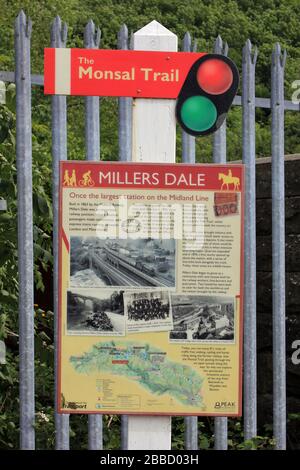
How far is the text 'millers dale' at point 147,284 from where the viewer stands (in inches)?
205

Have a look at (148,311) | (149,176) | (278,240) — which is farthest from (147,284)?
(278,240)

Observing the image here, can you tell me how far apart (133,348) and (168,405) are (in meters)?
0.30

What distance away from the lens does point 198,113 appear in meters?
5.39

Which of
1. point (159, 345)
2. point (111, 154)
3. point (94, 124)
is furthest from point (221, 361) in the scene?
point (111, 154)

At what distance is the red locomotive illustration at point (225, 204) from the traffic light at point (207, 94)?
34 cm

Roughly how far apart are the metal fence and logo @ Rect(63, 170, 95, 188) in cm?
41

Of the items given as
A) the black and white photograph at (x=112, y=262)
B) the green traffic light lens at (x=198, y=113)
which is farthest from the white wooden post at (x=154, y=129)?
the black and white photograph at (x=112, y=262)

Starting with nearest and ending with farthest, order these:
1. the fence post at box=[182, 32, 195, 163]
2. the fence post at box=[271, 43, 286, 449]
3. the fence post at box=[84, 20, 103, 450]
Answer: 1. the fence post at box=[84, 20, 103, 450]
2. the fence post at box=[182, 32, 195, 163]
3. the fence post at box=[271, 43, 286, 449]

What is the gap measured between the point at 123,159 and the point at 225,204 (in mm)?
724

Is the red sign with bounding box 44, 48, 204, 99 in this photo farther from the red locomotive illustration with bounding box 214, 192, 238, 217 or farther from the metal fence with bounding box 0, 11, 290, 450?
the red locomotive illustration with bounding box 214, 192, 238, 217

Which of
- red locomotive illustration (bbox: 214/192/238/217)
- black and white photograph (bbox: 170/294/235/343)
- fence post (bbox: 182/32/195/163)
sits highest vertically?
fence post (bbox: 182/32/195/163)

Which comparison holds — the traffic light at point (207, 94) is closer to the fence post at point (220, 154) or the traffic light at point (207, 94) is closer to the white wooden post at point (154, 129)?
the white wooden post at point (154, 129)

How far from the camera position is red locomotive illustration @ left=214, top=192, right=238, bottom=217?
5250 millimetres

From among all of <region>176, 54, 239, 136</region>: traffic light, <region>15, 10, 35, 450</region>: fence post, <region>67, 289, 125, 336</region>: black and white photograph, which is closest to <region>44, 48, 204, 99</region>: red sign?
<region>176, 54, 239, 136</region>: traffic light
